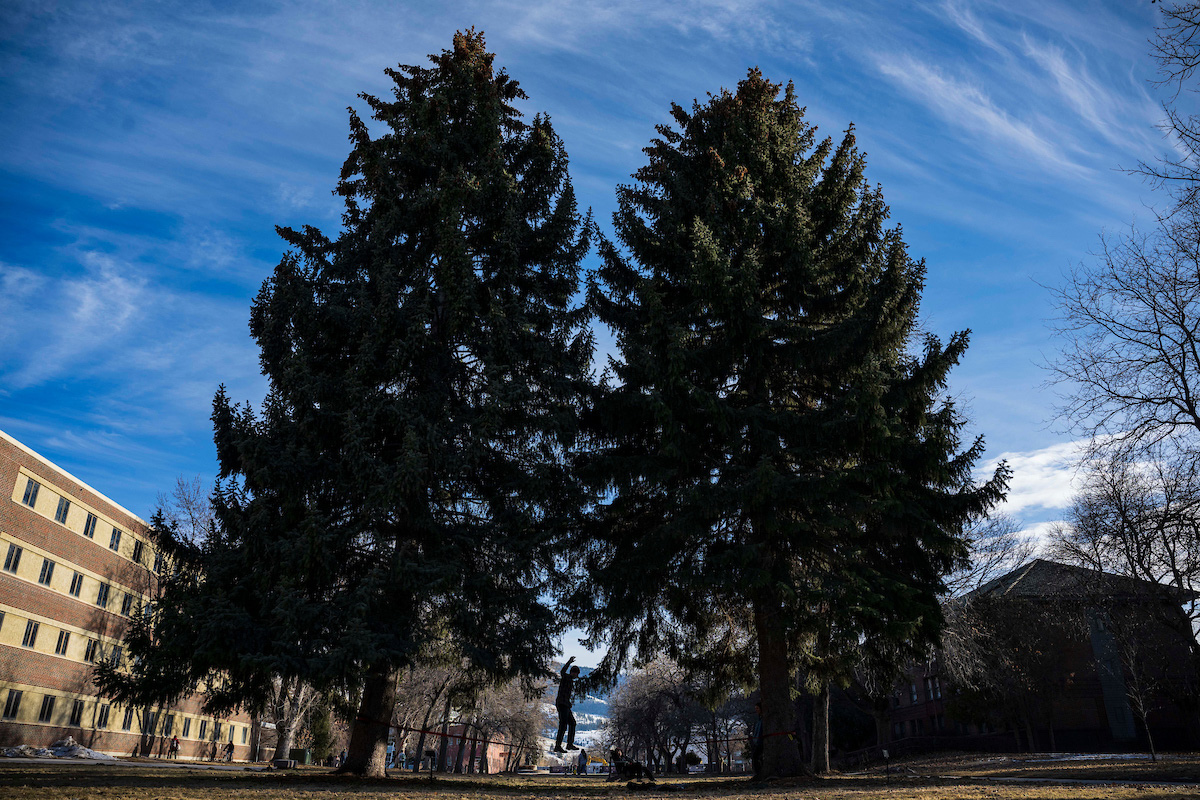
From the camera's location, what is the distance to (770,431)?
14.6 m

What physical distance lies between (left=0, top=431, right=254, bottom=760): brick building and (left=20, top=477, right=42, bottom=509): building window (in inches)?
2.5

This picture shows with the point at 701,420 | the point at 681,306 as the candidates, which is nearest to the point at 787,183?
the point at 681,306

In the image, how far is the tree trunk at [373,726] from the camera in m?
14.0

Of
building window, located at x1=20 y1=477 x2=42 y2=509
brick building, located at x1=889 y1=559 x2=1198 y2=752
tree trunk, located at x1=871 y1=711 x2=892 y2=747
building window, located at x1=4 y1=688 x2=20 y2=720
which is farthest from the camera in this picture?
building window, located at x1=20 y1=477 x2=42 y2=509

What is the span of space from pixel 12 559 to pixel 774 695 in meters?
36.8

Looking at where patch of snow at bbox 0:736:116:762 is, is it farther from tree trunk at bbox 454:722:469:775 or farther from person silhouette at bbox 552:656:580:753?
person silhouette at bbox 552:656:580:753

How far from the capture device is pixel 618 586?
1467 cm

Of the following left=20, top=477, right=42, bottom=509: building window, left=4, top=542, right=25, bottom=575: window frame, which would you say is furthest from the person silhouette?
left=20, top=477, right=42, bottom=509: building window

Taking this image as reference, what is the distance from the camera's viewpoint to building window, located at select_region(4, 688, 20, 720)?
33094 mm

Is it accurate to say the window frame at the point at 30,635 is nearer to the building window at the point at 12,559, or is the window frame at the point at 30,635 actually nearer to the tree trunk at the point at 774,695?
the building window at the point at 12,559

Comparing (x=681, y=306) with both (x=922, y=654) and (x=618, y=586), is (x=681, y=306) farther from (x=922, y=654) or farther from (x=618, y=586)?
(x=922, y=654)

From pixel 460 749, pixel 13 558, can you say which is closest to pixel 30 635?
pixel 13 558

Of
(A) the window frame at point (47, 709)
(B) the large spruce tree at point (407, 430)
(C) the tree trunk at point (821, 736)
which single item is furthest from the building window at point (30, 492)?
(C) the tree trunk at point (821, 736)

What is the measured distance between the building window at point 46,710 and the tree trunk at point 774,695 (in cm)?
3866
